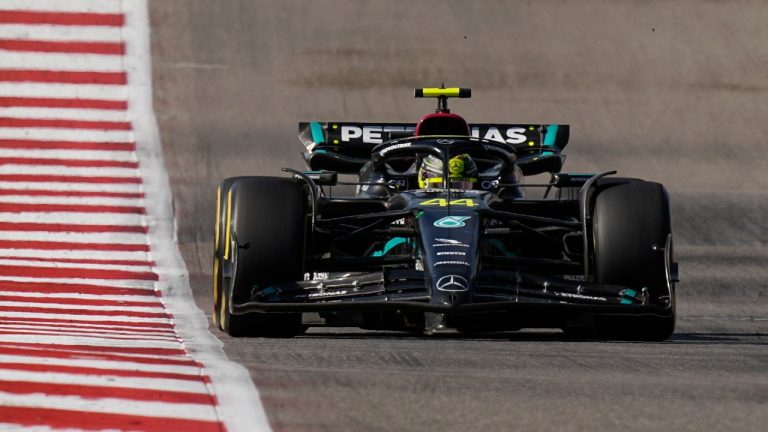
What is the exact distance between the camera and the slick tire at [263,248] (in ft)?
30.4

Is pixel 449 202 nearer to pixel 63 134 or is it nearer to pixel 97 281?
pixel 97 281

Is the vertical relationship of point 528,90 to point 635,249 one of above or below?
above

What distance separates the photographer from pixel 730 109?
67.1ft

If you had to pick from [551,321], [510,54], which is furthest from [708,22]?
[551,321]

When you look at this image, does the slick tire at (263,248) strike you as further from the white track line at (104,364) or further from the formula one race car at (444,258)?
the white track line at (104,364)

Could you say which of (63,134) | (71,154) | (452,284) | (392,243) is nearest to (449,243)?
(452,284)

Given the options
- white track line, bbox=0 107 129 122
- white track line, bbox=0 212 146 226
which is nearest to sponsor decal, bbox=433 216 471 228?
white track line, bbox=0 212 146 226

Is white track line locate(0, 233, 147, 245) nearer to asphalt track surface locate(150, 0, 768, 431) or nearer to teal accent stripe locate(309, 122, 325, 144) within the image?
asphalt track surface locate(150, 0, 768, 431)

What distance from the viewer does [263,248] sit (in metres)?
9.34

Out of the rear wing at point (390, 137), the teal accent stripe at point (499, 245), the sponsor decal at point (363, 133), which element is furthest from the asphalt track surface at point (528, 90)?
the sponsor decal at point (363, 133)

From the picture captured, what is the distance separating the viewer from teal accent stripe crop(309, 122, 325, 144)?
1295 centimetres

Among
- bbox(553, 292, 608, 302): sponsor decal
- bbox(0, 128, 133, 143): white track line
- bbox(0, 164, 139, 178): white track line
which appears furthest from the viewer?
bbox(0, 128, 133, 143): white track line

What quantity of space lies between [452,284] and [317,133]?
14.9ft

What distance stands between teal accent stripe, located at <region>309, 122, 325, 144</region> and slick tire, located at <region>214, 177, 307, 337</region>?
3330 mm
